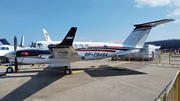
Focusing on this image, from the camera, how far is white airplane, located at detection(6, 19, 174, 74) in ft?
27.7

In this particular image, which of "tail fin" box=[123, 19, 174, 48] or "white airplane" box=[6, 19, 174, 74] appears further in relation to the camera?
"tail fin" box=[123, 19, 174, 48]

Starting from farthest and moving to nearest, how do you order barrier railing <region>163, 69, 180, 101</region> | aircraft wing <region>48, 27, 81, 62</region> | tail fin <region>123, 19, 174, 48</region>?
tail fin <region>123, 19, 174, 48</region> < aircraft wing <region>48, 27, 81, 62</region> < barrier railing <region>163, 69, 180, 101</region>

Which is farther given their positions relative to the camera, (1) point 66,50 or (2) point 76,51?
(2) point 76,51

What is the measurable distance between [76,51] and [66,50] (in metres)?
0.74

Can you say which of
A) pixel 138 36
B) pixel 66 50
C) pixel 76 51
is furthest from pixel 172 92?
pixel 138 36

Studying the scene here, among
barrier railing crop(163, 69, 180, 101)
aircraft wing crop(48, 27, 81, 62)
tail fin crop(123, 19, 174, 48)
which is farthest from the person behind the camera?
tail fin crop(123, 19, 174, 48)

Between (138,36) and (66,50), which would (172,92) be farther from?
(138,36)

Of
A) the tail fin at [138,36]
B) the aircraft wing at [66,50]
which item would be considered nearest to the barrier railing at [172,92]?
the aircraft wing at [66,50]

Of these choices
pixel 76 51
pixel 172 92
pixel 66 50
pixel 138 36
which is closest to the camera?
pixel 172 92

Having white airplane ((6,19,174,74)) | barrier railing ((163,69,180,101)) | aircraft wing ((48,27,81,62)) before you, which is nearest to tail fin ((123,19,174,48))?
white airplane ((6,19,174,74))

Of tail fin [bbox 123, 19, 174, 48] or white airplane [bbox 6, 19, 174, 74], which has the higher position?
tail fin [bbox 123, 19, 174, 48]

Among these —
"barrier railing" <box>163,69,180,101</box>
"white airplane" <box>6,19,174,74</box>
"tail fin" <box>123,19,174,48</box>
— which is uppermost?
"tail fin" <box>123,19,174,48</box>

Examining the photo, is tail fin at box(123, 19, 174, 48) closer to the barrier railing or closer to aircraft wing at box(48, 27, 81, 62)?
aircraft wing at box(48, 27, 81, 62)

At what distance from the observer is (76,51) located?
8.19 metres
